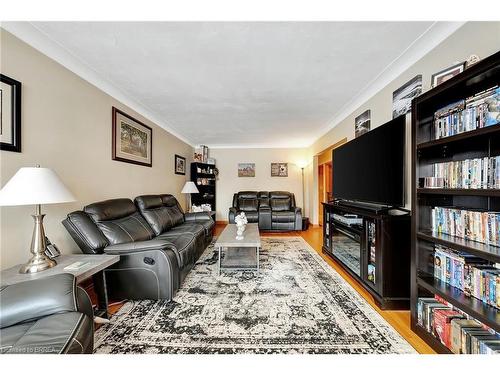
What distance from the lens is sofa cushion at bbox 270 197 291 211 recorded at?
18.6ft

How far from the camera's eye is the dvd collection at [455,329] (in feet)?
3.88

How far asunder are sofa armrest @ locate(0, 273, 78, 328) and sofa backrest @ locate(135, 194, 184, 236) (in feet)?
6.46

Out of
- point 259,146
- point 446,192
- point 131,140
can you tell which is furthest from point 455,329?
point 259,146

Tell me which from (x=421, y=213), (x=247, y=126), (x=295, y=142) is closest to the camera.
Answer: (x=421, y=213)

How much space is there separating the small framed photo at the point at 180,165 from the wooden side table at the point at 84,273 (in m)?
3.32

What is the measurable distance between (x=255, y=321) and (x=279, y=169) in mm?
5154

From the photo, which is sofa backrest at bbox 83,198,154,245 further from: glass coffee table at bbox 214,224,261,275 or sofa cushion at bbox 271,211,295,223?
sofa cushion at bbox 271,211,295,223

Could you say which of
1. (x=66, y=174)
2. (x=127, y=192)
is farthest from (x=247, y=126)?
(x=66, y=174)

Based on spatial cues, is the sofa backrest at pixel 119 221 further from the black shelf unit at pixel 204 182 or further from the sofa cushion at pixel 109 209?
the black shelf unit at pixel 204 182

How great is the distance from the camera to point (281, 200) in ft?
19.2

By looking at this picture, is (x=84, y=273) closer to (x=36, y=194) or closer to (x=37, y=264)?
(x=37, y=264)

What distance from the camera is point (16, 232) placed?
1604 millimetres

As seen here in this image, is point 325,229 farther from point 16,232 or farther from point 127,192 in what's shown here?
point 16,232
